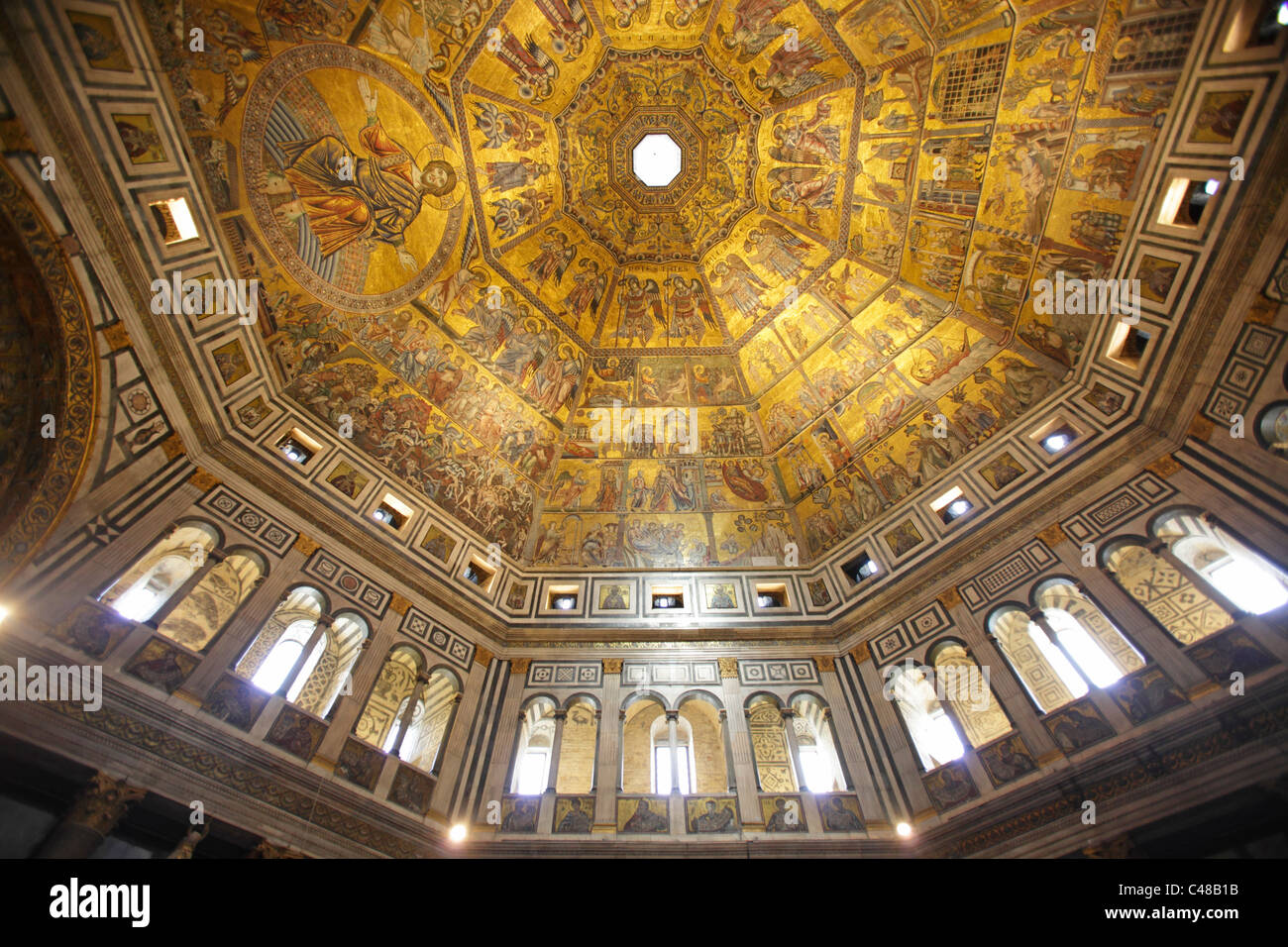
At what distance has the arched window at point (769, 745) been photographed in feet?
44.6

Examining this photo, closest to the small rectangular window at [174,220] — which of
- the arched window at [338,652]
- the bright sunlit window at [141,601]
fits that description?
the bright sunlit window at [141,601]

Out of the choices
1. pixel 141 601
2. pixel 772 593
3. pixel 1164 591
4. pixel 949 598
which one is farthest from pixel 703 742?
pixel 141 601

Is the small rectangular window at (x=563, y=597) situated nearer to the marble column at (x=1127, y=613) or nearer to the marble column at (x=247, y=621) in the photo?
the marble column at (x=247, y=621)

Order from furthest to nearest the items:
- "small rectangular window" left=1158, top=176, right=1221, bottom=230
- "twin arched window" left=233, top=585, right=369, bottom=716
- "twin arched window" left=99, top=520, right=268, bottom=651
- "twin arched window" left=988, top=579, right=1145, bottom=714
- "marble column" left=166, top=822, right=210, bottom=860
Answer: "twin arched window" left=233, top=585, right=369, bottom=716 < "twin arched window" left=988, top=579, right=1145, bottom=714 < "small rectangular window" left=1158, top=176, right=1221, bottom=230 < "twin arched window" left=99, top=520, right=268, bottom=651 < "marble column" left=166, top=822, right=210, bottom=860

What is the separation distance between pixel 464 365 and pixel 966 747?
14.6 metres

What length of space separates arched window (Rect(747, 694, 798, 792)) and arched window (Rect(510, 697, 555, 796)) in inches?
180

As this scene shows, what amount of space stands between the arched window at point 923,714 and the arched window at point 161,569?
13698 mm

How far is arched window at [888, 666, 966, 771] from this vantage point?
12945 millimetres

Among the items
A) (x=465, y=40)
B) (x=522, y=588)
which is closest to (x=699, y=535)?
(x=522, y=588)

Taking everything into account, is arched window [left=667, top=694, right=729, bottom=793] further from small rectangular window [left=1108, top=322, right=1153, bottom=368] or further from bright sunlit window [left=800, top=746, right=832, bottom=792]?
small rectangular window [left=1108, top=322, right=1153, bottom=368]

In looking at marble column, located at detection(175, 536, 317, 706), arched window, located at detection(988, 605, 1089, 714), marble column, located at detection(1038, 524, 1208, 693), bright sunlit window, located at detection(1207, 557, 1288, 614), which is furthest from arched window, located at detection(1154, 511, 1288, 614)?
marble column, located at detection(175, 536, 317, 706)

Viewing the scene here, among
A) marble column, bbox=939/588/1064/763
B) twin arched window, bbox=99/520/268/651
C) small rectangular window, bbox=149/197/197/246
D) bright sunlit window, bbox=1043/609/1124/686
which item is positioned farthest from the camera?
bright sunlit window, bbox=1043/609/1124/686

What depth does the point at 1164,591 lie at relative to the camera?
12086mm

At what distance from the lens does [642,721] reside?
48.3 feet
